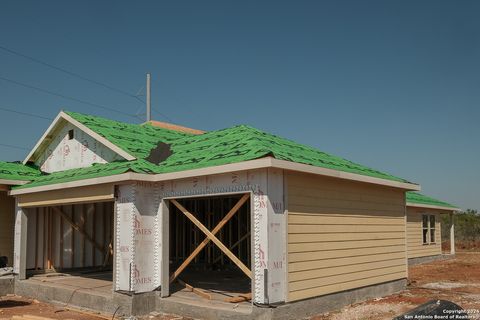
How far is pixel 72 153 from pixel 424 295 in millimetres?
11536

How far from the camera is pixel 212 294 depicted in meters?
12.0

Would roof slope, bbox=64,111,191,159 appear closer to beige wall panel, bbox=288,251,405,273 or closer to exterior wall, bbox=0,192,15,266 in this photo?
exterior wall, bbox=0,192,15,266

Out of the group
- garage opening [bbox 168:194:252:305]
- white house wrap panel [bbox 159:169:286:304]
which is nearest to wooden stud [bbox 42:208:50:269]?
garage opening [bbox 168:194:252:305]

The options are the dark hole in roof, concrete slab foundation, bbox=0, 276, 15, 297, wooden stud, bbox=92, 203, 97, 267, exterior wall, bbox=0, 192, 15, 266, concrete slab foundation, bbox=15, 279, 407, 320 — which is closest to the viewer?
concrete slab foundation, bbox=15, 279, 407, 320

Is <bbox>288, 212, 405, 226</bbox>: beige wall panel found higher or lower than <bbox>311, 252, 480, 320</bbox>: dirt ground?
higher

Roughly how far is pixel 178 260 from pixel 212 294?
29.0 feet

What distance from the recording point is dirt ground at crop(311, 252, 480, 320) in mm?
10922

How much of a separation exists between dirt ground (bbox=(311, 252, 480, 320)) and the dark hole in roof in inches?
223

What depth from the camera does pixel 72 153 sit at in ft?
50.9

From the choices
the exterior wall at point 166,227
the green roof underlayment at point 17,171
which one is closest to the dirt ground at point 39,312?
the exterior wall at point 166,227

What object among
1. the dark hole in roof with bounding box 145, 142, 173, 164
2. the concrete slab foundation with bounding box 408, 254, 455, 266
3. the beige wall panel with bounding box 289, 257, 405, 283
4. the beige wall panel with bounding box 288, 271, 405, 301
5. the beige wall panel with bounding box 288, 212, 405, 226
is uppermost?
the dark hole in roof with bounding box 145, 142, 173, 164

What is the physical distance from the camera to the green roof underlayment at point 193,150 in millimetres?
10672

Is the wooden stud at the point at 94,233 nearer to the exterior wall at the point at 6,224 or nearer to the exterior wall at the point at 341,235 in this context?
the exterior wall at the point at 6,224

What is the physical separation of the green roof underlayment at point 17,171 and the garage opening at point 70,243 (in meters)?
1.11
